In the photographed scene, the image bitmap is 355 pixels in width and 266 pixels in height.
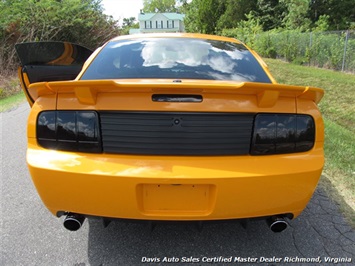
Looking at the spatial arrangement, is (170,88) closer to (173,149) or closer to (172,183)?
(173,149)

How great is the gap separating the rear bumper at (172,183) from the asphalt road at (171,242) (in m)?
0.27

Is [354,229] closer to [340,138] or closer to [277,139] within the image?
[277,139]

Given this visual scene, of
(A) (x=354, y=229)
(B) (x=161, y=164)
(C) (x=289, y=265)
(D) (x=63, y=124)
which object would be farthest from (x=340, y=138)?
(D) (x=63, y=124)

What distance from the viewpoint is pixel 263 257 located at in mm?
2193

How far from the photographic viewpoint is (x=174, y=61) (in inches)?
101

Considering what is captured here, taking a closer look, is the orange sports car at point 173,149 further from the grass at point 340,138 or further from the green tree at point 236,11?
the green tree at point 236,11

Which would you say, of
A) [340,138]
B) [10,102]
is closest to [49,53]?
[340,138]

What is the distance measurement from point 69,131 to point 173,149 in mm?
672

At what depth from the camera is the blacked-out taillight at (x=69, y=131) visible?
183cm

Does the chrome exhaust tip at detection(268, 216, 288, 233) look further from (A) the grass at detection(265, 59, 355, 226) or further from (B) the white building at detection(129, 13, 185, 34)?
(B) the white building at detection(129, 13, 185, 34)

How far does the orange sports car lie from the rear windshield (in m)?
0.57

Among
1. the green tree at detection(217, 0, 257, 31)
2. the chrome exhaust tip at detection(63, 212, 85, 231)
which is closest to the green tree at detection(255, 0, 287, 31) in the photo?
the green tree at detection(217, 0, 257, 31)

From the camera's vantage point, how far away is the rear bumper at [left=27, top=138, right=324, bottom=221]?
175 cm

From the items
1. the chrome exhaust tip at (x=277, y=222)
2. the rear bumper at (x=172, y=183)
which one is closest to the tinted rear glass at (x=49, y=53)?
the rear bumper at (x=172, y=183)
